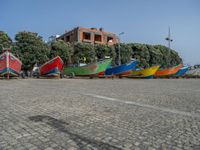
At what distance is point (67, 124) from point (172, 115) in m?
2.80

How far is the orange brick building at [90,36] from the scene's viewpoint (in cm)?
6316

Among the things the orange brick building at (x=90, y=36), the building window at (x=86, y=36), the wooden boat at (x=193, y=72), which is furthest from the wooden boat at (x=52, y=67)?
the building window at (x=86, y=36)

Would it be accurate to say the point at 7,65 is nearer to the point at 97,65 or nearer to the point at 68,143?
the point at 97,65

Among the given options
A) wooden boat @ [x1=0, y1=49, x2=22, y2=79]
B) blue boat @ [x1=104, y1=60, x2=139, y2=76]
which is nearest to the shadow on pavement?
wooden boat @ [x1=0, y1=49, x2=22, y2=79]

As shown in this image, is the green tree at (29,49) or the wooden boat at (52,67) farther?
the green tree at (29,49)

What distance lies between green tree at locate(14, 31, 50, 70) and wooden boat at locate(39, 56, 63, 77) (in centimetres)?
713

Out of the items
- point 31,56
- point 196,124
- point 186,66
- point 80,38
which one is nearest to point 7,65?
point 31,56

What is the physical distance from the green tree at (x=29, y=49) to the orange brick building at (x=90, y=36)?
3041cm

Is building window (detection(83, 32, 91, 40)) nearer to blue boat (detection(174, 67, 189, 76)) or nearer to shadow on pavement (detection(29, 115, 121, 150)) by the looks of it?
blue boat (detection(174, 67, 189, 76))

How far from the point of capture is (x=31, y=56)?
3103 cm

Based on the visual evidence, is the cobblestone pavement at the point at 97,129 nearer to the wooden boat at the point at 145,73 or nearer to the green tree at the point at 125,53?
the wooden boat at the point at 145,73

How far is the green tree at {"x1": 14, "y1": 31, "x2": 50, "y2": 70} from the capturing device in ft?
102

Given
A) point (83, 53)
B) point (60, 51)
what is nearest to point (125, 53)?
point (83, 53)

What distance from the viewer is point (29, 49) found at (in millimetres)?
31000
